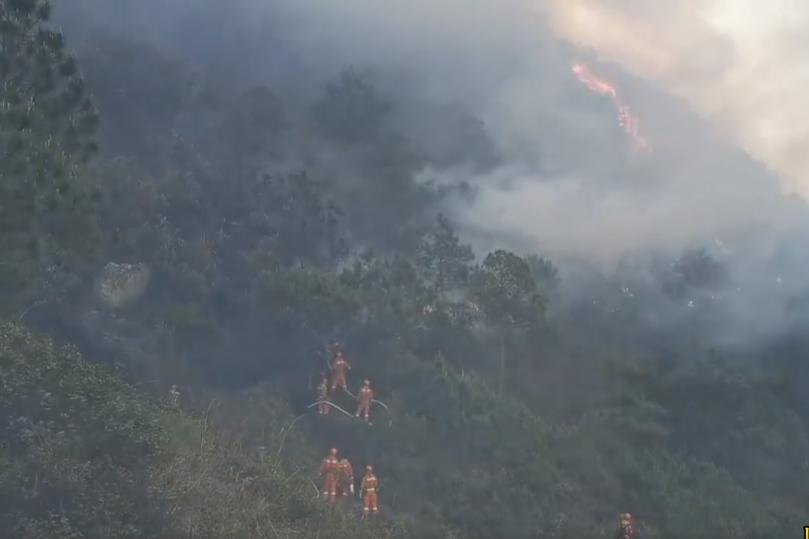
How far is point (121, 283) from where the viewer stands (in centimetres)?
2934

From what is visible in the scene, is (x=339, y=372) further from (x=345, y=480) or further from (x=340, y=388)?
(x=345, y=480)

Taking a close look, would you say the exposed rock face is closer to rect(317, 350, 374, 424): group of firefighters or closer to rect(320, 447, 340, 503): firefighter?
rect(317, 350, 374, 424): group of firefighters

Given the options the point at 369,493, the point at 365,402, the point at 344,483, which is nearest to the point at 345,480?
the point at 344,483

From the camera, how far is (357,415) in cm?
2544

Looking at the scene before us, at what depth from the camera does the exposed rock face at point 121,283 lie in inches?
1120

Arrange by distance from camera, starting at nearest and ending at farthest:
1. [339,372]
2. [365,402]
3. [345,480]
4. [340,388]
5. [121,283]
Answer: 1. [345,480]
2. [365,402]
3. [339,372]
4. [340,388]
5. [121,283]

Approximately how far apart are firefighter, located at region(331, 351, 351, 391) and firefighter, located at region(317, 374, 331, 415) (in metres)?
0.24

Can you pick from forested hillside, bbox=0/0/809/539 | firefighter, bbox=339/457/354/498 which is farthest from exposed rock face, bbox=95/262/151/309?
firefighter, bbox=339/457/354/498

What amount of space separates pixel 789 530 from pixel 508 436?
298 inches

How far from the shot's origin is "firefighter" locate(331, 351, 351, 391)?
85.7 ft

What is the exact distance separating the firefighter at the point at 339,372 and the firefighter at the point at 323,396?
240 millimetres

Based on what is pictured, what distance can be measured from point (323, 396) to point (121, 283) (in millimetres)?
7883

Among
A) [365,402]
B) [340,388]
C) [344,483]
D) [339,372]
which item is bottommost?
[344,483]

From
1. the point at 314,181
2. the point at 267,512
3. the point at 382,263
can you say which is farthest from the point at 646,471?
the point at 314,181
